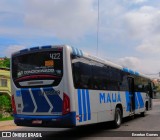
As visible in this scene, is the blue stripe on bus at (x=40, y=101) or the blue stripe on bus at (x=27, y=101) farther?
the blue stripe on bus at (x=27, y=101)

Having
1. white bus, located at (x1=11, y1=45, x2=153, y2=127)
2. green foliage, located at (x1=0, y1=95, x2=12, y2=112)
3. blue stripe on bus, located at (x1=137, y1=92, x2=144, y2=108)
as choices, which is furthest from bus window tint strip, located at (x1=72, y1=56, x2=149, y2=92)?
green foliage, located at (x1=0, y1=95, x2=12, y2=112)

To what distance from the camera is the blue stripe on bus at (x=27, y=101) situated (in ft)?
37.4

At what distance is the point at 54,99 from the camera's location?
11.0 metres

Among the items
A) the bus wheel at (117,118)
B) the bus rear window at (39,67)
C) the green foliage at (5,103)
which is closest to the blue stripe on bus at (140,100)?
the bus wheel at (117,118)

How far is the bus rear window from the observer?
1101cm

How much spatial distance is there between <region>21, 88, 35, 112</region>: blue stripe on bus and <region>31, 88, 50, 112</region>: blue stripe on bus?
0.76ft

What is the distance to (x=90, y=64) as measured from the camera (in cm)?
1246

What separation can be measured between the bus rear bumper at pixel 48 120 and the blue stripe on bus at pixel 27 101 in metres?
0.24

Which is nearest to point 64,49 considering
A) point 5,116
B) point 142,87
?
point 142,87

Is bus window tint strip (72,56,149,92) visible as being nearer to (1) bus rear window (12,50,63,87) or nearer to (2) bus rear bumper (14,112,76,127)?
(1) bus rear window (12,50,63,87)

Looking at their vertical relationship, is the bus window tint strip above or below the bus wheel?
above

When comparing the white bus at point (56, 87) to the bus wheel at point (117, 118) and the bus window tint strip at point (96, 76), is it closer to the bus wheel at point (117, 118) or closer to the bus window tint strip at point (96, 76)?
the bus window tint strip at point (96, 76)

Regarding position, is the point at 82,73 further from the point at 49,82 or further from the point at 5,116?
the point at 5,116

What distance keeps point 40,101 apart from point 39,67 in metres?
1.15
